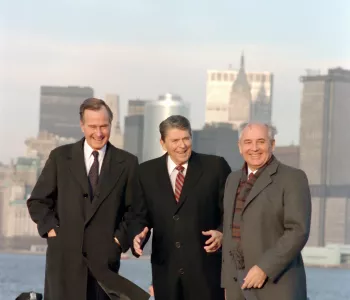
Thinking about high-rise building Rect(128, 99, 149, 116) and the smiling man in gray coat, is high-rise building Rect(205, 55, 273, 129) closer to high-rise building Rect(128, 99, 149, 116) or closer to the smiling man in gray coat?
high-rise building Rect(128, 99, 149, 116)

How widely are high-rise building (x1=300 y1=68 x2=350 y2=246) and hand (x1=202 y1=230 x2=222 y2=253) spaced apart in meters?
129

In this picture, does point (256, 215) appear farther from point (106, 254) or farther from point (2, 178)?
point (2, 178)

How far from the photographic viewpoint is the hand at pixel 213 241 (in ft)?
24.3

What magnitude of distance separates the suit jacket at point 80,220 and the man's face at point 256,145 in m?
0.98

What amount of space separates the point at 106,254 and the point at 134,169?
0.51 meters

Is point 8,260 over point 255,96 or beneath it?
beneath

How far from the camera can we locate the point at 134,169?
303 inches

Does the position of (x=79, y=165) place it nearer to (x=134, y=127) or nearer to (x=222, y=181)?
(x=222, y=181)

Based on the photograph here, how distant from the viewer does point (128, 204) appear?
7.62 meters

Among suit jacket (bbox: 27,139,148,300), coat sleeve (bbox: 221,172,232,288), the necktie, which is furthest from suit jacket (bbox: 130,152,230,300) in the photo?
the necktie

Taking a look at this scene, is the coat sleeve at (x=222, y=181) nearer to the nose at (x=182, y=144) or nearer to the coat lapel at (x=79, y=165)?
the nose at (x=182, y=144)

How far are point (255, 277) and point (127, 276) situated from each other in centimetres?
8737

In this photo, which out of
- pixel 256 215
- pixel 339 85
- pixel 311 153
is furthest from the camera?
pixel 339 85

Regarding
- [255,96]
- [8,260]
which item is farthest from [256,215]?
[255,96]
